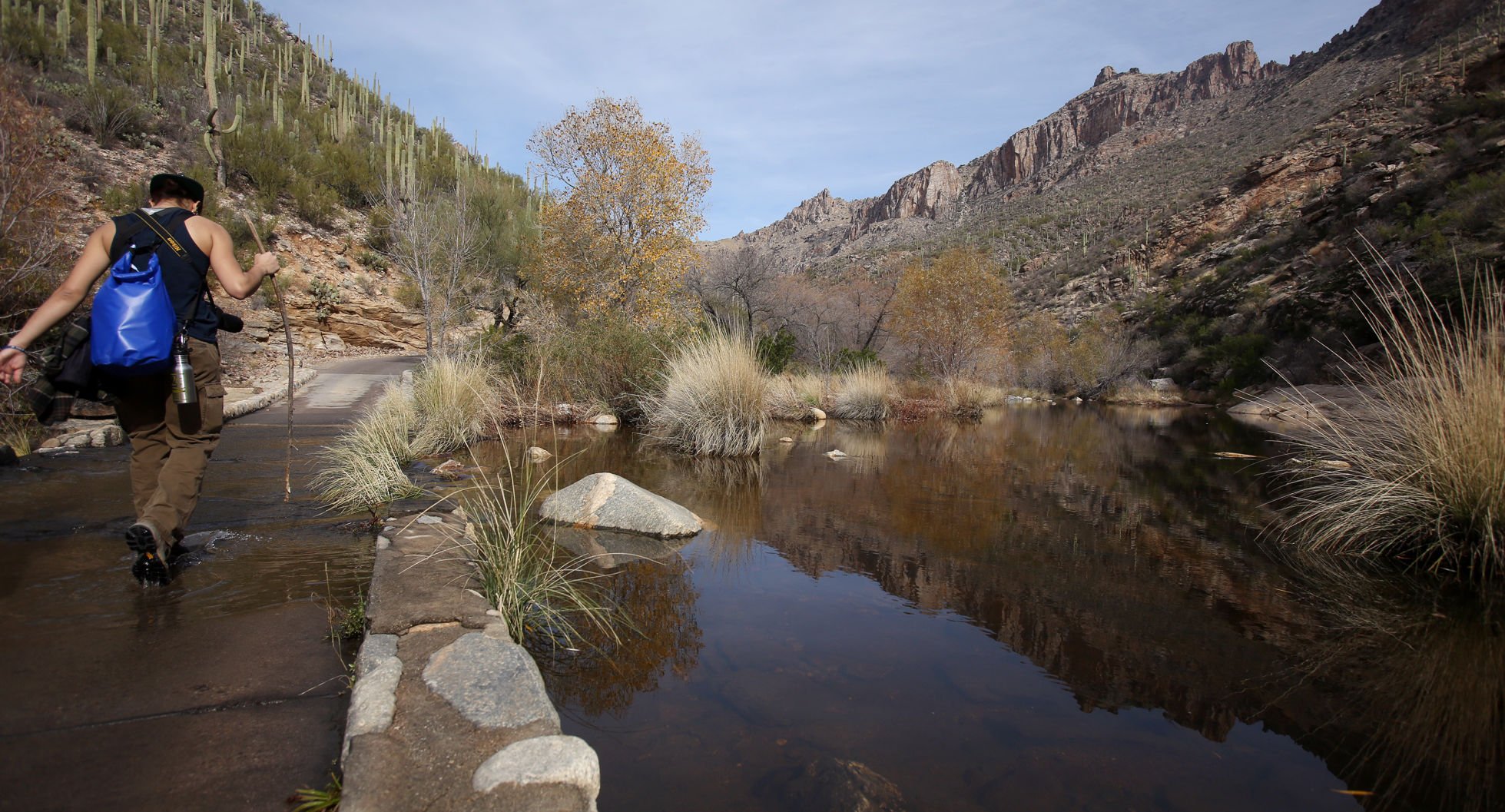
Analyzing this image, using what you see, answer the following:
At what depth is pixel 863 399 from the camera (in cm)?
1727

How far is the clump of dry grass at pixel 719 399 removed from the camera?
396 inches

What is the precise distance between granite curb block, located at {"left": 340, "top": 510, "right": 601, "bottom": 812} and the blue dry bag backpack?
5.04 ft

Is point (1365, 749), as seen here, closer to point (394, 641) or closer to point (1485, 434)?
point (1485, 434)

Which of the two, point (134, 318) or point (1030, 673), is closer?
point (134, 318)

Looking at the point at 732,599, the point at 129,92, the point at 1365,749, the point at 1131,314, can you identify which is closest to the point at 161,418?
the point at 732,599

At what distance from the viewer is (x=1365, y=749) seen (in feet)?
9.25

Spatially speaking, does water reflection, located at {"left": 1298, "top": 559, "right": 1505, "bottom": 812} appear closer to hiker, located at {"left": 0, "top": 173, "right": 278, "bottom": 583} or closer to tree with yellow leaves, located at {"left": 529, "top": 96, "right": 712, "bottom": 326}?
hiker, located at {"left": 0, "top": 173, "right": 278, "bottom": 583}

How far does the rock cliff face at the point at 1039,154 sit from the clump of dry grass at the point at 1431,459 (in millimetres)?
64499

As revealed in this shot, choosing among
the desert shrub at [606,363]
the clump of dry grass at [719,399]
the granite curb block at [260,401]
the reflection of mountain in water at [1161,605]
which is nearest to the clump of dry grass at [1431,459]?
the reflection of mountain in water at [1161,605]

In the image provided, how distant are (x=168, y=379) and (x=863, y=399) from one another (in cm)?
1501

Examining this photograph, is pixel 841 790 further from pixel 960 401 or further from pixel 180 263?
pixel 960 401

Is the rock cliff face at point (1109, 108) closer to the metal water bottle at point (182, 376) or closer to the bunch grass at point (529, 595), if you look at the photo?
the bunch grass at point (529, 595)

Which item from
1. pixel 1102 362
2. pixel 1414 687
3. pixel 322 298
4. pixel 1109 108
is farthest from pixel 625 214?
pixel 1109 108

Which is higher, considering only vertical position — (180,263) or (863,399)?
(180,263)
